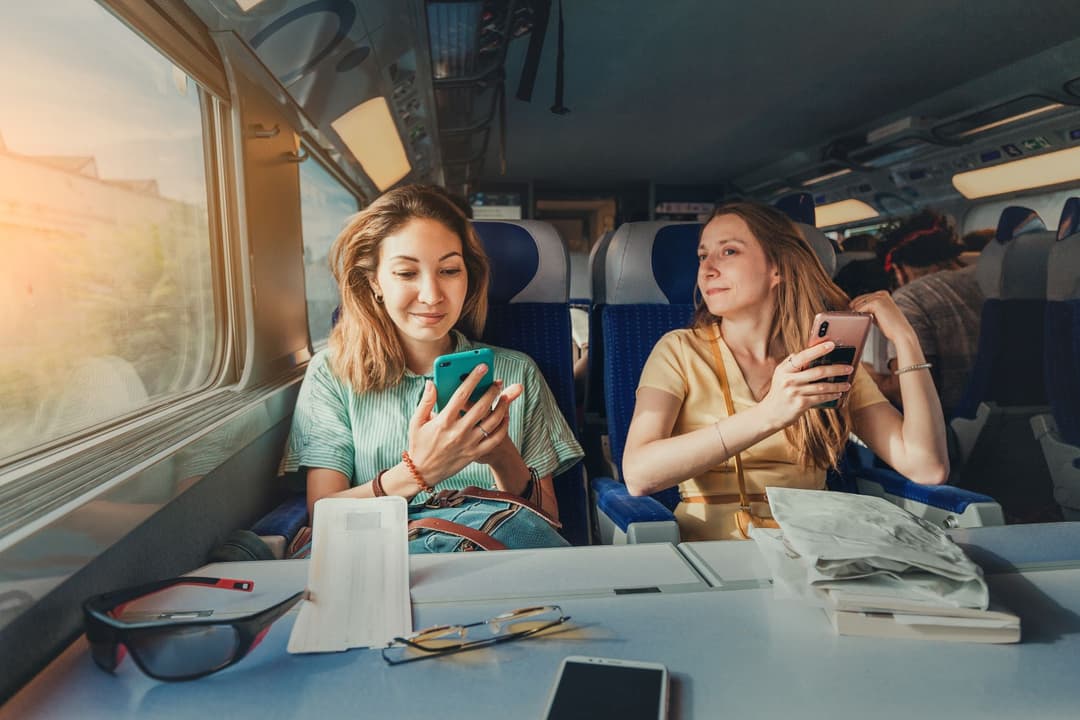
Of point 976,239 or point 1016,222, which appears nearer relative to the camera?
point 1016,222

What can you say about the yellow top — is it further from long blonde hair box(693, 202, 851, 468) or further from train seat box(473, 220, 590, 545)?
train seat box(473, 220, 590, 545)

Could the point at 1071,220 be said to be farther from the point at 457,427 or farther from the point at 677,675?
the point at 677,675

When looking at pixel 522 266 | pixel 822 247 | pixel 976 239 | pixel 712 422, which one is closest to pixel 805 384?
pixel 712 422

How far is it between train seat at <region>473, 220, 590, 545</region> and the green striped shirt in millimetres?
412

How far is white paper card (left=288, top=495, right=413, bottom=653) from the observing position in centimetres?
95

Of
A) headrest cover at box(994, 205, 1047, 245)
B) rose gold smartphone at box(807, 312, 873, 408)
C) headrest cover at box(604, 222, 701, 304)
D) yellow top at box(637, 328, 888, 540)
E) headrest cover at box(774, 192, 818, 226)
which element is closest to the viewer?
rose gold smartphone at box(807, 312, 873, 408)

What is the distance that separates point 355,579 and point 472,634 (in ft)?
0.87

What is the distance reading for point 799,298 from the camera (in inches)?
76.7

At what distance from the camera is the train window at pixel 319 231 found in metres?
3.53

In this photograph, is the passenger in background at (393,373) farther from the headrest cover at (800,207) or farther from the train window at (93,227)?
the headrest cover at (800,207)

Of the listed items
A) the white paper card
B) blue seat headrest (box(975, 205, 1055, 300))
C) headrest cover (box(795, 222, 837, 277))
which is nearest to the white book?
the white paper card

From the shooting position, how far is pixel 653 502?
6.06ft

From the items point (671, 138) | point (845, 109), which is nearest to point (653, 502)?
point (845, 109)

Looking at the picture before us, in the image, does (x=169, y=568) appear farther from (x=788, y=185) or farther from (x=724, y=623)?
(x=788, y=185)
